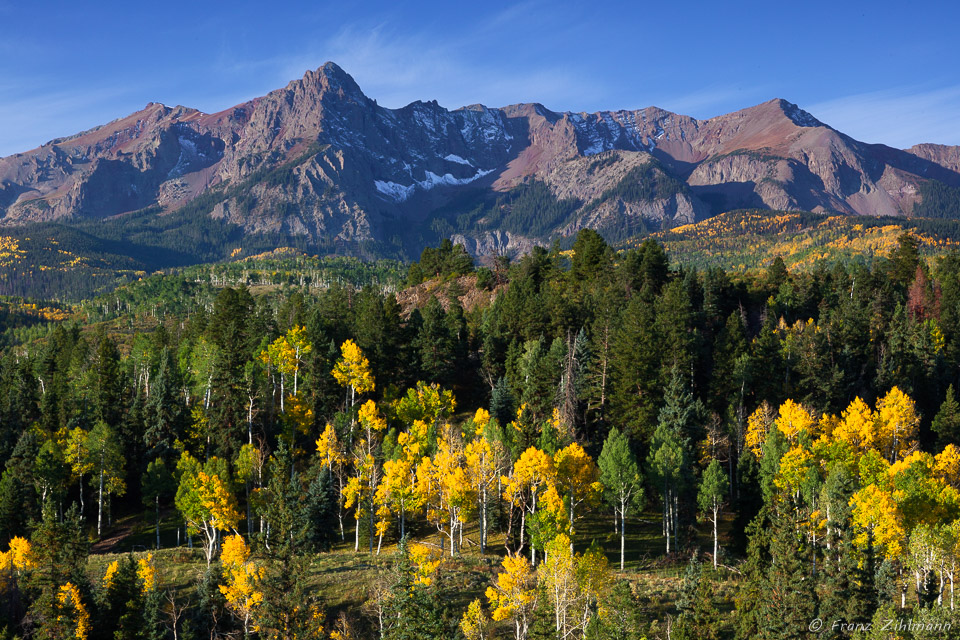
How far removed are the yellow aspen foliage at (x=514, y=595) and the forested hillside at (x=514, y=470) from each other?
27cm

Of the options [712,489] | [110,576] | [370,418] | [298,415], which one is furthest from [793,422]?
[110,576]

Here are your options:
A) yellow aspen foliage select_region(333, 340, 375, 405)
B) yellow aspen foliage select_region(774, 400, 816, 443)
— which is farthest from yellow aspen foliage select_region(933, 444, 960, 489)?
yellow aspen foliage select_region(333, 340, 375, 405)

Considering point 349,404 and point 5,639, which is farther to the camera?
point 349,404

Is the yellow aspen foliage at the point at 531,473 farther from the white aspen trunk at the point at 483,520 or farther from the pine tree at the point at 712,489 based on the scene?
the pine tree at the point at 712,489

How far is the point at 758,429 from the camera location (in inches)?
2741

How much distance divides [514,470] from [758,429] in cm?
2890

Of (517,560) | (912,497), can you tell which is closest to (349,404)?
(517,560)

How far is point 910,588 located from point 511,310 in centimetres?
5067

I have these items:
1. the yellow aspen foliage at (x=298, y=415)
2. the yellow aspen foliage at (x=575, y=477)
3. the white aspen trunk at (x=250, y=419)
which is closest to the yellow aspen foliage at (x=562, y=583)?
the yellow aspen foliage at (x=575, y=477)

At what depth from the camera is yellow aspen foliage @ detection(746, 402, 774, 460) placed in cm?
6817

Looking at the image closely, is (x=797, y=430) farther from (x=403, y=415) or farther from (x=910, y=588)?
(x=403, y=415)

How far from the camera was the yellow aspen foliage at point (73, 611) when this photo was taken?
44.3m

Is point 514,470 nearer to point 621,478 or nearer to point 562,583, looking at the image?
point 621,478

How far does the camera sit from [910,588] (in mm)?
52125
